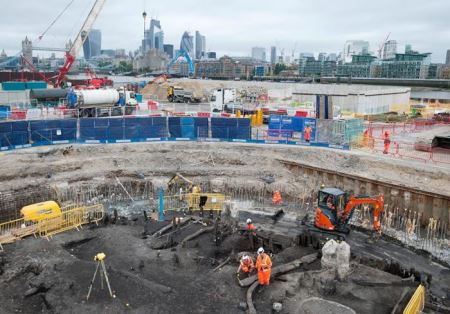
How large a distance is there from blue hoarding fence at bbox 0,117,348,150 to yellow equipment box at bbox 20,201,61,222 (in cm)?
1265

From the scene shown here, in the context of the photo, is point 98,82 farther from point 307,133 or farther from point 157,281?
point 157,281

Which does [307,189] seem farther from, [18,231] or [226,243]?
[18,231]

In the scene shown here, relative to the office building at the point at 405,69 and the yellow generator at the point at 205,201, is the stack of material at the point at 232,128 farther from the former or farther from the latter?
the office building at the point at 405,69

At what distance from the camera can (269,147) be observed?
3231 cm

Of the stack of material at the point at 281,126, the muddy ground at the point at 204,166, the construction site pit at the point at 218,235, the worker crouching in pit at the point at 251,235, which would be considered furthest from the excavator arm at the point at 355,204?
the stack of material at the point at 281,126

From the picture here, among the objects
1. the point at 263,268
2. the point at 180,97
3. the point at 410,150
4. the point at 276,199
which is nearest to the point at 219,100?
Answer: the point at 180,97

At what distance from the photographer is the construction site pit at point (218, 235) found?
14109mm

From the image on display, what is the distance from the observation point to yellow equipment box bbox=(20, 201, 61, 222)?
19.0 m

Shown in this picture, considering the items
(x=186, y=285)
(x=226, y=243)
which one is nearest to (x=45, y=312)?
(x=186, y=285)

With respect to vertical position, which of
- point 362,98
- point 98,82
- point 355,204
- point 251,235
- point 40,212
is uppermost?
point 98,82

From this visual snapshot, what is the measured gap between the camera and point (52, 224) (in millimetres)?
19547

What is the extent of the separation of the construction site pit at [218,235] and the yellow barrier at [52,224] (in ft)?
1.96

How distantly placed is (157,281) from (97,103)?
28932 mm

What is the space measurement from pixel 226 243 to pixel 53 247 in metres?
7.28
